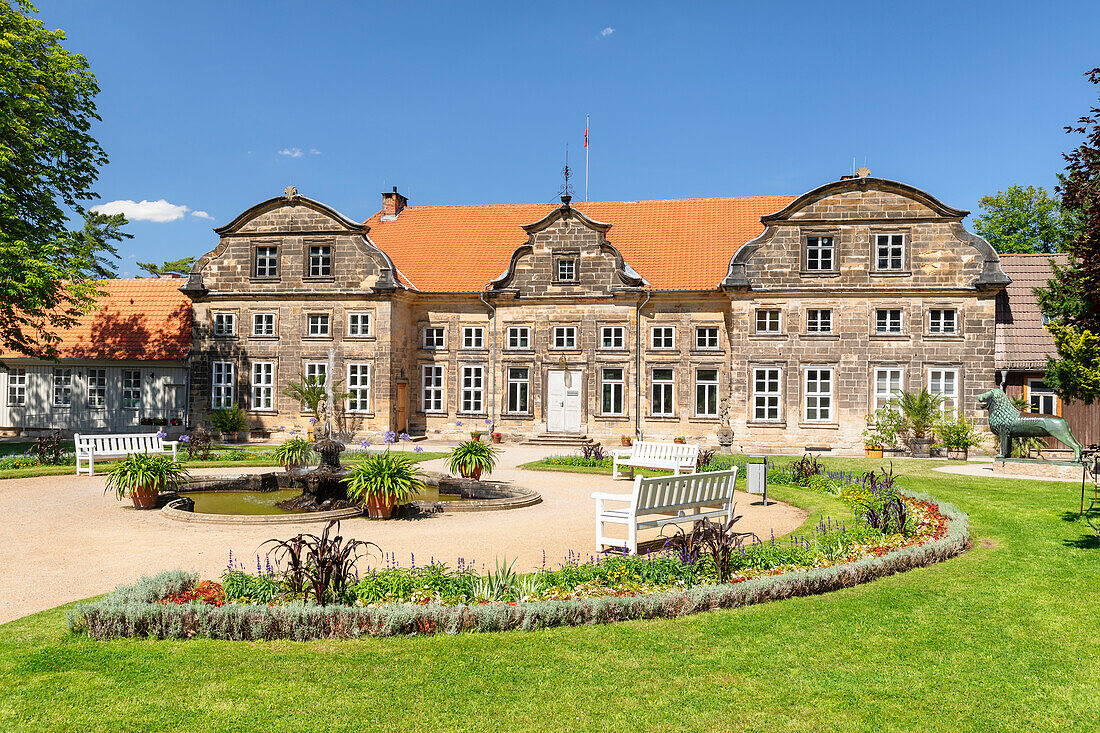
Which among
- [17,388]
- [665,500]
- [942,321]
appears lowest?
[665,500]

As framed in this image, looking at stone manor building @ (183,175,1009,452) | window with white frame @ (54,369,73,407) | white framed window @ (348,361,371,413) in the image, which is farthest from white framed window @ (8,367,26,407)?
white framed window @ (348,361,371,413)

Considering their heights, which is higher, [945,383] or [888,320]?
[888,320]

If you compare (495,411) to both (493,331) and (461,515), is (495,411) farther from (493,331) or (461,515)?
(461,515)

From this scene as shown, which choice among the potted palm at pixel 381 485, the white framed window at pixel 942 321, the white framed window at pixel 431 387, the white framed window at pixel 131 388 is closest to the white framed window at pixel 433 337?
the white framed window at pixel 431 387

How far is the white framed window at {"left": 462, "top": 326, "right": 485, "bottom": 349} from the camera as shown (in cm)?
A: 2930

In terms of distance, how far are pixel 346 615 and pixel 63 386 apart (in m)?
30.1

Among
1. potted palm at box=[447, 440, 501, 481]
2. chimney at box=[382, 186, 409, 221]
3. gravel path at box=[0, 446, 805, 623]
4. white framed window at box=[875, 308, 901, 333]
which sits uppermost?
chimney at box=[382, 186, 409, 221]

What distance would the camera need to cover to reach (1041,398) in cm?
2542

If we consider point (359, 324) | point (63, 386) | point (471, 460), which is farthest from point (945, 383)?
point (63, 386)

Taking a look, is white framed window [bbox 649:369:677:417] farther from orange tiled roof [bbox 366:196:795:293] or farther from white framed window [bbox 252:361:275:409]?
white framed window [bbox 252:361:275:409]

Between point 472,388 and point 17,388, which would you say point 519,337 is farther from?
point 17,388

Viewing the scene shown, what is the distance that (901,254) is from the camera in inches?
1014

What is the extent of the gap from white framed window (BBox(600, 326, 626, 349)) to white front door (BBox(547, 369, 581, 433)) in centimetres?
147

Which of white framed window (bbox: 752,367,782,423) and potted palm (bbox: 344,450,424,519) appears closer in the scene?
potted palm (bbox: 344,450,424,519)
